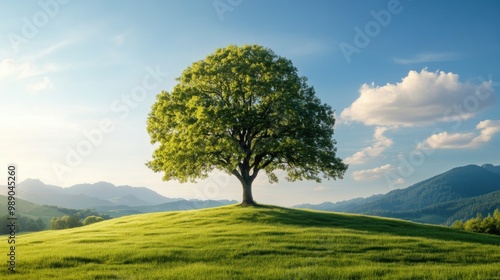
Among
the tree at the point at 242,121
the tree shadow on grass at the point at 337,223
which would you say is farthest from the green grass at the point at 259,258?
the tree at the point at 242,121

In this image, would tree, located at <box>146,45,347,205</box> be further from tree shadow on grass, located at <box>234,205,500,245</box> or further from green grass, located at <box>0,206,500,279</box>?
green grass, located at <box>0,206,500,279</box>

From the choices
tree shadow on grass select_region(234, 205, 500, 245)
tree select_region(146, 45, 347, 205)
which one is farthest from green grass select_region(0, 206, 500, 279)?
tree select_region(146, 45, 347, 205)

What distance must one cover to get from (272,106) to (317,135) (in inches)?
264

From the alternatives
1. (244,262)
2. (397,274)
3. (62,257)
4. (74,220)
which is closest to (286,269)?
(244,262)

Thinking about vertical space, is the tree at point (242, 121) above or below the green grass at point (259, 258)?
above

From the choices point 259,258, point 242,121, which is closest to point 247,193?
point 242,121

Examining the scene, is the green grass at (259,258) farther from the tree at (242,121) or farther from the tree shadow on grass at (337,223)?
the tree at (242,121)

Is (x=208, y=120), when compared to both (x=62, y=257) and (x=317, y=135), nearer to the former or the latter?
(x=317, y=135)

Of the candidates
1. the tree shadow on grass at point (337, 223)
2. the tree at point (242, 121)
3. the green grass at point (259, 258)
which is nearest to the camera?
the green grass at point (259, 258)

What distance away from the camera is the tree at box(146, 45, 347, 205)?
46562 mm

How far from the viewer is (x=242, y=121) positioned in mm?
47375

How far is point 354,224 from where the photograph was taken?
135ft

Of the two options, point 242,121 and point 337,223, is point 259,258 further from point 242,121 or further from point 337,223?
point 242,121

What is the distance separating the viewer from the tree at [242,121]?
4656 cm
